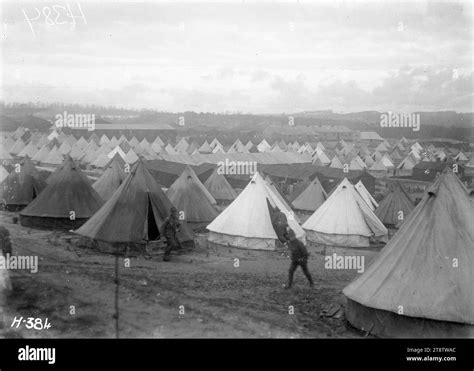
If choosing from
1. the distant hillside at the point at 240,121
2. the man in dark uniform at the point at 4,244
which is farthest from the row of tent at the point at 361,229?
the distant hillside at the point at 240,121

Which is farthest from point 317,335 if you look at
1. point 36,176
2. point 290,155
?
point 290,155

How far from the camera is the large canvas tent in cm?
2222

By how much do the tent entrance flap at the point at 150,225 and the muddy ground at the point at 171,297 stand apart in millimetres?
653

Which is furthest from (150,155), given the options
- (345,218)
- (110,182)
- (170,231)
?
(170,231)

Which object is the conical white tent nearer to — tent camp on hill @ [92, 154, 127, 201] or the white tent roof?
the white tent roof

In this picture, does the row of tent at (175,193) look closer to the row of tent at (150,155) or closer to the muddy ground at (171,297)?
the muddy ground at (171,297)

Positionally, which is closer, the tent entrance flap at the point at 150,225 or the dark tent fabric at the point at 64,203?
the tent entrance flap at the point at 150,225

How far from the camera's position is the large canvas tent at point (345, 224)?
22219mm

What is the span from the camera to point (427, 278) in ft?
35.5

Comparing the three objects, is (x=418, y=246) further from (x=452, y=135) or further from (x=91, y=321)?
(x=452, y=135)

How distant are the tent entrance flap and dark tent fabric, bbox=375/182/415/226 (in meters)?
12.9

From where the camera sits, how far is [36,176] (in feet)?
85.6

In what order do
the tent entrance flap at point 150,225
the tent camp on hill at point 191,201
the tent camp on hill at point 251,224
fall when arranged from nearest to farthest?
the tent entrance flap at point 150,225, the tent camp on hill at point 251,224, the tent camp on hill at point 191,201

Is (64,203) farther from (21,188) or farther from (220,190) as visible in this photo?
(220,190)
